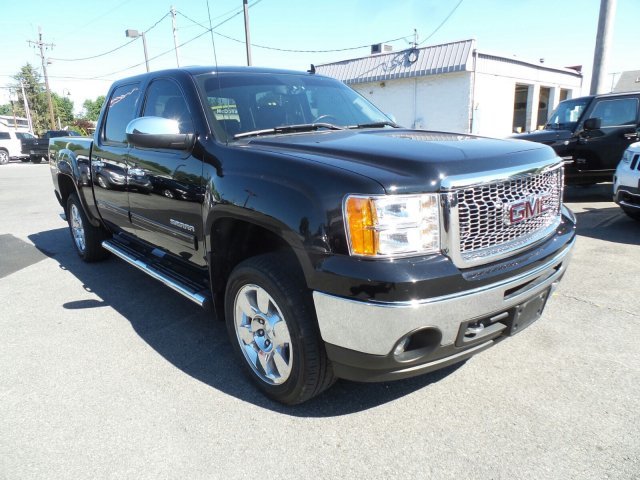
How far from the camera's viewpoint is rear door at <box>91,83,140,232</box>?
158 inches

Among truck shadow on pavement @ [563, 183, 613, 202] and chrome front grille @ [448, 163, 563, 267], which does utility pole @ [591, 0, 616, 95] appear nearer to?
truck shadow on pavement @ [563, 183, 613, 202]

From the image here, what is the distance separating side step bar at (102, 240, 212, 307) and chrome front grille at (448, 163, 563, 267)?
67.1 inches

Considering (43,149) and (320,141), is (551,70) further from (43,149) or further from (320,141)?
(43,149)

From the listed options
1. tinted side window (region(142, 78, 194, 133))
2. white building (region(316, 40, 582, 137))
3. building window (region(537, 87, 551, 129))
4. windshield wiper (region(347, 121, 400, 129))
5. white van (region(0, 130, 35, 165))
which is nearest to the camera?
tinted side window (region(142, 78, 194, 133))

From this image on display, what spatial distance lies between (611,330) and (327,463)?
8.00 ft

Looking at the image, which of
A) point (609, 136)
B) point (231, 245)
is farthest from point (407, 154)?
point (609, 136)

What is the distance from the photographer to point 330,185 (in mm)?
2092

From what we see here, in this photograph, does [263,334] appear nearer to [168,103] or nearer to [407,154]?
[407,154]

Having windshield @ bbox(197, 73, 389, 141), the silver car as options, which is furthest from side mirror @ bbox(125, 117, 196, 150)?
the silver car

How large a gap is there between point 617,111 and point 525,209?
7.73m

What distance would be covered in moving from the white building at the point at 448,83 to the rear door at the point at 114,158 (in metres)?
16.9

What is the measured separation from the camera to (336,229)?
2.05m

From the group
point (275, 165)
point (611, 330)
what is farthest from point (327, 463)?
point (611, 330)

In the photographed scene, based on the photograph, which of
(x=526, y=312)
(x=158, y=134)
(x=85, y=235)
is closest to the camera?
(x=526, y=312)
